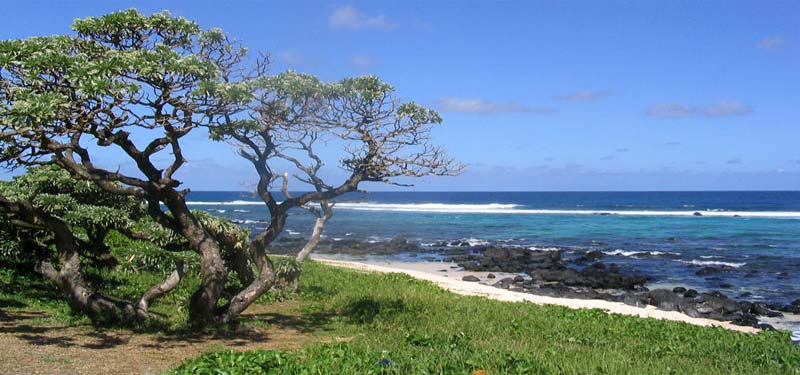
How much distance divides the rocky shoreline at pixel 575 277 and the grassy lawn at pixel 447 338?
271 inches

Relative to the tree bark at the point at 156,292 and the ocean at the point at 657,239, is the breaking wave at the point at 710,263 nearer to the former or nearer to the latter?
the ocean at the point at 657,239

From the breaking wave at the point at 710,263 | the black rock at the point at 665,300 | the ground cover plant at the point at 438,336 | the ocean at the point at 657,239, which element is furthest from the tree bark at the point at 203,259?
the breaking wave at the point at 710,263

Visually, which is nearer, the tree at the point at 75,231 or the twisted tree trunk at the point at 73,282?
the twisted tree trunk at the point at 73,282

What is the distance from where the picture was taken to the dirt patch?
26.6 feet

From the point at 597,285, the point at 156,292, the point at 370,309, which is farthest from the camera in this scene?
the point at 597,285

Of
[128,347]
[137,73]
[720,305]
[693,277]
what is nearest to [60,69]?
[137,73]

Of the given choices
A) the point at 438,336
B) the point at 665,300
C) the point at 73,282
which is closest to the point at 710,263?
the point at 665,300

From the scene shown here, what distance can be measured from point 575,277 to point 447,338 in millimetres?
17337

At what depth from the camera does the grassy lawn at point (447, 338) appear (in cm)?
764

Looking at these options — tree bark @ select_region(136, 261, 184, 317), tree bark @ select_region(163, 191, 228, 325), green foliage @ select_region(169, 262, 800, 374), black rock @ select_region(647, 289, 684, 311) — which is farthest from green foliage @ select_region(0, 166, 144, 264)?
black rock @ select_region(647, 289, 684, 311)

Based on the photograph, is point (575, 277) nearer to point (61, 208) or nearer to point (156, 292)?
point (156, 292)

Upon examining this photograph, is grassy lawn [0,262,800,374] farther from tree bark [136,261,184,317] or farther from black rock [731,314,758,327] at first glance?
black rock [731,314,758,327]

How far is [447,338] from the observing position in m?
9.88

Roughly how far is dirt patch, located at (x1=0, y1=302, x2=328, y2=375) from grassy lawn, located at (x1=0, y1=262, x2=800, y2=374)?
0.34m
